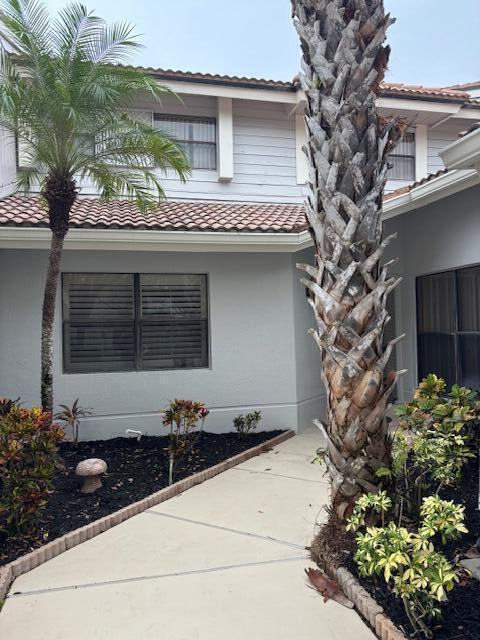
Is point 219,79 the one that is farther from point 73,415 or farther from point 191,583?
point 191,583

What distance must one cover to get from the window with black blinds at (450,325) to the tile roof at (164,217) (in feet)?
8.88

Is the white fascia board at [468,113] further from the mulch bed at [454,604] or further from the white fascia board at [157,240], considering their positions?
the mulch bed at [454,604]

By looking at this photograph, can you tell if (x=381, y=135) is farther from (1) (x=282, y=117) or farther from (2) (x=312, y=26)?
(1) (x=282, y=117)

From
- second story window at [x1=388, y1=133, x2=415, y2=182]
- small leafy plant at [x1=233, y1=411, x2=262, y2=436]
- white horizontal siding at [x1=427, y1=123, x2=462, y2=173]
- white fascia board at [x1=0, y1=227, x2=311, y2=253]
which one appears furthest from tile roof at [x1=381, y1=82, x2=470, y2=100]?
small leafy plant at [x1=233, y1=411, x2=262, y2=436]

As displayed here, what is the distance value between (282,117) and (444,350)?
5998 millimetres

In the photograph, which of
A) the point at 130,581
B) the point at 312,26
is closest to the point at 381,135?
the point at 312,26

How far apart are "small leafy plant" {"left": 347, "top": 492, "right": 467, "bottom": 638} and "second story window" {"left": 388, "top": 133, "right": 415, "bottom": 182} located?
382 inches

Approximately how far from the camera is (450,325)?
864 cm

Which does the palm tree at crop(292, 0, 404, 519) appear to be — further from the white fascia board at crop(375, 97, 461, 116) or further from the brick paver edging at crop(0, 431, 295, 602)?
the white fascia board at crop(375, 97, 461, 116)

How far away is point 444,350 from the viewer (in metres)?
8.84

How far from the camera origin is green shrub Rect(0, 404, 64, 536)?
4234 millimetres

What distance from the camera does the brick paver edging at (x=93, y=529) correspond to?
12.8 feet

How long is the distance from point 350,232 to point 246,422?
4863mm

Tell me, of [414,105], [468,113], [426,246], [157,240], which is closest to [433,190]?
[426,246]
